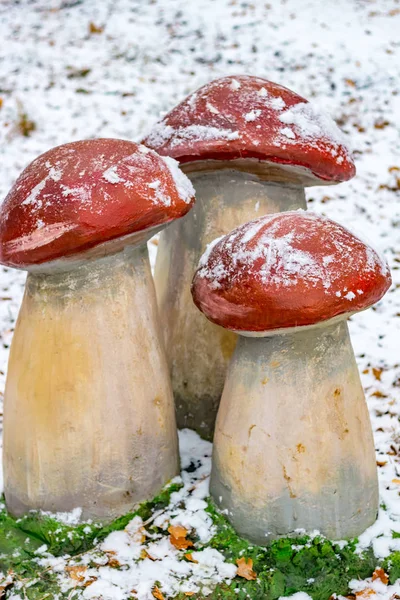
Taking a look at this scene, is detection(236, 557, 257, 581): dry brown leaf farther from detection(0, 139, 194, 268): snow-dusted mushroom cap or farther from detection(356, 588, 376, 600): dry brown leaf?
detection(0, 139, 194, 268): snow-dusted mushroom cap

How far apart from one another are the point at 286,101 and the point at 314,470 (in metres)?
1.78

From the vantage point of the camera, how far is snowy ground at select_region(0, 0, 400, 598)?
838 cm

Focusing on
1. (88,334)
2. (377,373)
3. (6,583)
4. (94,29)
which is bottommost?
(377,373)

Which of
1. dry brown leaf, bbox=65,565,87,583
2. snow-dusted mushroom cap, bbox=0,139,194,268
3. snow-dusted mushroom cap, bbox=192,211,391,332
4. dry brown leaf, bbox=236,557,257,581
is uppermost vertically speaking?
snow-dusted mushroom cap, bbox=0,139,194,268

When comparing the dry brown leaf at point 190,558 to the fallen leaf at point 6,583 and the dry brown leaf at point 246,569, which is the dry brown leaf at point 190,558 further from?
the fallen leaf at point 6,583

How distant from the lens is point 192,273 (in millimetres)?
3658

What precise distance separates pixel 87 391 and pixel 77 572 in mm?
809

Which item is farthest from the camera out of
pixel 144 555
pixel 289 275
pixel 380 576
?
pixel 144 555

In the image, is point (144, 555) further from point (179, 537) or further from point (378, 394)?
point (378, 394)

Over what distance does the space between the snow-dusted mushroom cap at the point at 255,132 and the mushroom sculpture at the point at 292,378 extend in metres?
0.40

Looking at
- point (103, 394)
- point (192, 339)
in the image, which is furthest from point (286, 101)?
point (103, 394)

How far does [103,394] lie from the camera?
124 inches

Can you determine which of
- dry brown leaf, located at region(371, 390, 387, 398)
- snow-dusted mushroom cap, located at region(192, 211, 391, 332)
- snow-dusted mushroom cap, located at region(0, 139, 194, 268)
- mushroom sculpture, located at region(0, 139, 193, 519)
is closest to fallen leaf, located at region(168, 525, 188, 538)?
mushroom sculpture, located at region(0, 139, 193, 519)

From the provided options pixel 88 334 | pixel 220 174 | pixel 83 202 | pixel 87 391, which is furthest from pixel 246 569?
pixel 220 174
